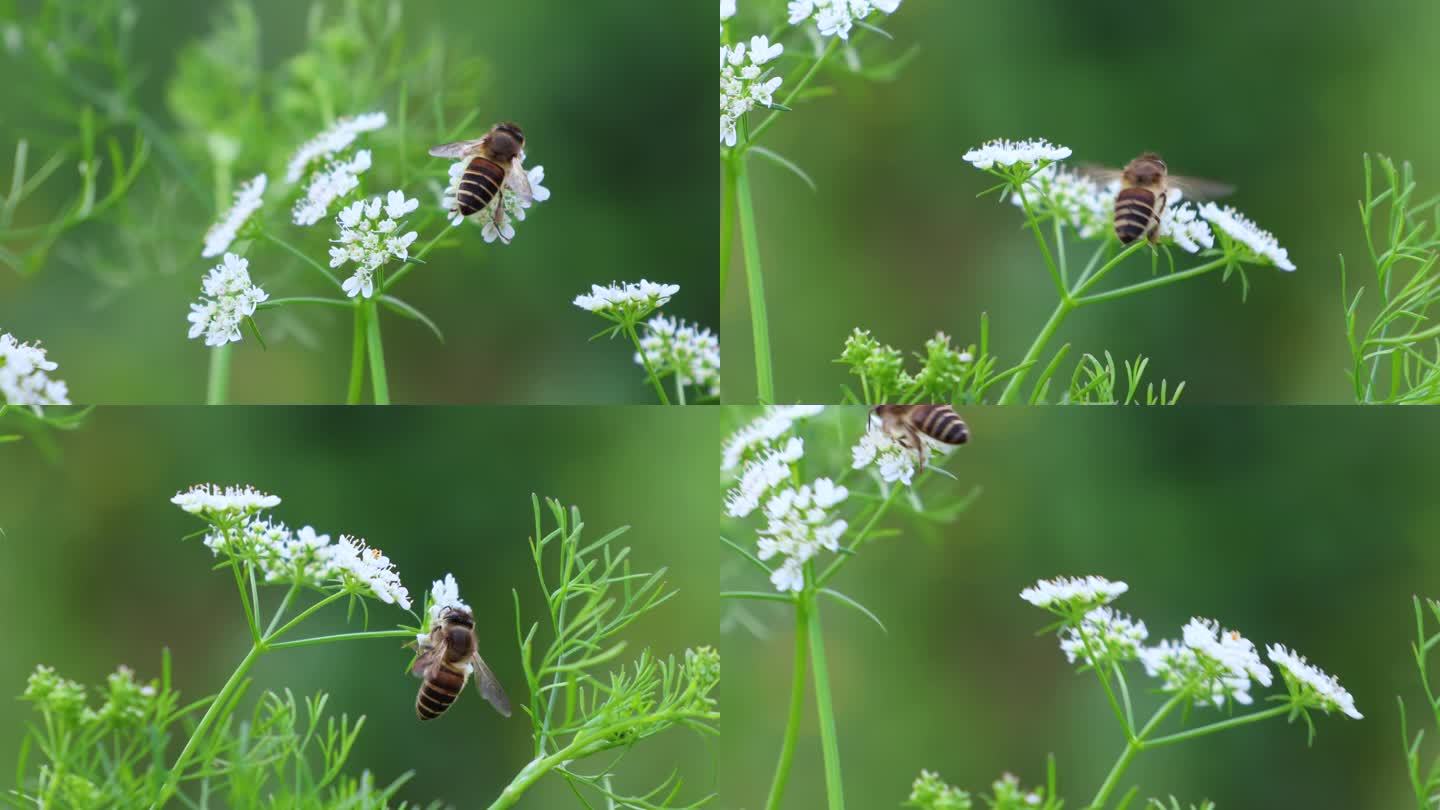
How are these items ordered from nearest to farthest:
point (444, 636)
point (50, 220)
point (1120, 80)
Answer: point (444, 636)
point (1120, 80)
point (50, 220)

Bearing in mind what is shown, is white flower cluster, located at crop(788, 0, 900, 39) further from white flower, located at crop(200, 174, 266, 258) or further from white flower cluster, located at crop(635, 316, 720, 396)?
white flower, located at crop(200, 174, 266, 258)

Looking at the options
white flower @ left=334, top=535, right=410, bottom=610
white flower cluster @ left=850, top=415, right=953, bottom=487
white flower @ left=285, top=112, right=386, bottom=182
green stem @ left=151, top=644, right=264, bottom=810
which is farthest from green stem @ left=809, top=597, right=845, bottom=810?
white flower @ left=285, top=112, right=386, bottom=182

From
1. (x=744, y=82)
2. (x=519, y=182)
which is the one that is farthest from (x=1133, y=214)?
(x=519, y=182)

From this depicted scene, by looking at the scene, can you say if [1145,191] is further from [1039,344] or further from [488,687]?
[488,687]

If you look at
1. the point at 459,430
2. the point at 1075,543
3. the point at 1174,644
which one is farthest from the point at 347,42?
the point at 1174,644

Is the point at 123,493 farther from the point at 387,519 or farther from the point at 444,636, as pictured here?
the point at 444,636

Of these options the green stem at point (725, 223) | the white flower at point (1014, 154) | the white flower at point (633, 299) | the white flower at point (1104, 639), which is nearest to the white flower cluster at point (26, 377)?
the white flower at point (633, 299)
